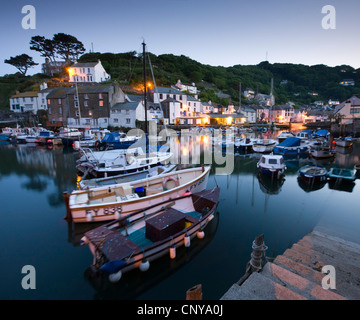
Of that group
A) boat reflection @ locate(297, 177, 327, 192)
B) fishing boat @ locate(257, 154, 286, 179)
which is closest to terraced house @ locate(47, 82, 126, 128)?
fishing boat @ locate(257, 154, 286, 179)

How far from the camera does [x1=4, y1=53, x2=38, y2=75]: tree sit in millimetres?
Result: 83375

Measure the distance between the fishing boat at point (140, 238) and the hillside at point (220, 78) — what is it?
6111 cm

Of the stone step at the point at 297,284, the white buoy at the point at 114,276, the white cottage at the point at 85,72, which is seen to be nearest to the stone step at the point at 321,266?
the stone step at the point at 297,284

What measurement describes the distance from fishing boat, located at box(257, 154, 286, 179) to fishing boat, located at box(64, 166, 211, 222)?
8680 millimetres

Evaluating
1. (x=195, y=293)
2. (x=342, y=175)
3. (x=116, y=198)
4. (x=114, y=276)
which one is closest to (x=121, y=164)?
(x=116, y=198)

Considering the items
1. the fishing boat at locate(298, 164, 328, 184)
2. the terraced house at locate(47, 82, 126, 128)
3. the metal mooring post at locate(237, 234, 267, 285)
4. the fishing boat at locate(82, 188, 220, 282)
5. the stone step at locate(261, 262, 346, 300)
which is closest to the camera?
the stone step at locate(261, 262, 346, 300)

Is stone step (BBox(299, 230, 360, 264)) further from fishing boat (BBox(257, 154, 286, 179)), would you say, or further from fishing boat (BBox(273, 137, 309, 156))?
fishing boat (BBox(273, 137, 309, 156))

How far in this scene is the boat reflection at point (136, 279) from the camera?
21.9 feet

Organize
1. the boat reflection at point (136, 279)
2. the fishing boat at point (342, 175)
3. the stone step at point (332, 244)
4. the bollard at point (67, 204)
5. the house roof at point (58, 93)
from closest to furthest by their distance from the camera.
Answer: the boat reflection at point (136, 279) < the stone step at point (332, 244) < the bollard at point (67, 204) < the fishing boat at point (342, 175) < the house roof at point (58, 93)

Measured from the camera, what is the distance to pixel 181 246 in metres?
8.76

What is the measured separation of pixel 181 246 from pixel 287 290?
4.83 metres

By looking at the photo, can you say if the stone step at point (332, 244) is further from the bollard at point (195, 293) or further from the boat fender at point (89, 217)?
the boat fender at point (89, 217)

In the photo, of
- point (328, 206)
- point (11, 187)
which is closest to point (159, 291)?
point (328, 206)

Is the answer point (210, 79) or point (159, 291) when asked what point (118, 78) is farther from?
point (159, 291)
